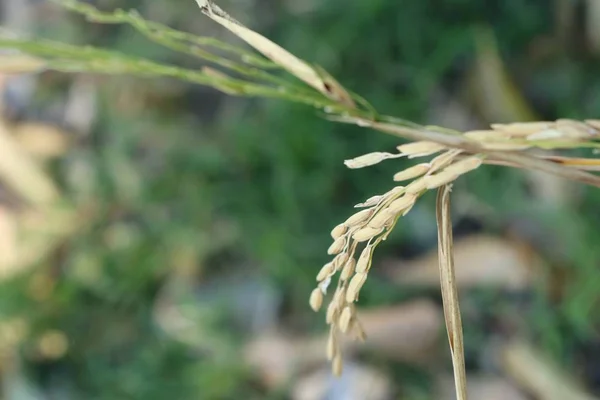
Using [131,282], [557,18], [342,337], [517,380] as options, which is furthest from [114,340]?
[557,18]

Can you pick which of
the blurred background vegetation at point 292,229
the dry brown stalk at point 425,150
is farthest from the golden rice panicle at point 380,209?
the blurred background vegetation at point 292,229

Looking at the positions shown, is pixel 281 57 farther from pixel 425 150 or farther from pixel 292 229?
pixel 292 229

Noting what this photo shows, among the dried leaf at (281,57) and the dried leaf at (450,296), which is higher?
the dried leaf at (281,57)

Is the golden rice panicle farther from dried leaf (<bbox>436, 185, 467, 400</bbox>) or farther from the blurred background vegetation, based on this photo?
the blurred background vegetation

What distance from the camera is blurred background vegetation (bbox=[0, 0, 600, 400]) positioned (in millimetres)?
503

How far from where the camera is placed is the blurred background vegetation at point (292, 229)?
50 cm

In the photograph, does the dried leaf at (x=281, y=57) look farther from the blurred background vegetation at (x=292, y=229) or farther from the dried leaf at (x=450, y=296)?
the blurred background vegetation at (x=292, y=229)

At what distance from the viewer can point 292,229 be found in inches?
21.0

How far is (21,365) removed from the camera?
0.58 metres

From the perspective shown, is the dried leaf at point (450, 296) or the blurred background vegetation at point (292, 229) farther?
the blurred background vegetation at point (292, 229)

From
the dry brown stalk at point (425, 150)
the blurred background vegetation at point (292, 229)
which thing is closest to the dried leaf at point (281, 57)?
the dry brown stalk at point (425, 150)

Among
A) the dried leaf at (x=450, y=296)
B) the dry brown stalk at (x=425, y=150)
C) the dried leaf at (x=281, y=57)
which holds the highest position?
the dried leaf at (x=281, y=57)

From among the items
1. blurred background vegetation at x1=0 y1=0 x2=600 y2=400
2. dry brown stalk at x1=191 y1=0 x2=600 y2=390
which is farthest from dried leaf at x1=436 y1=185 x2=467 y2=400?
blurred background vegetation at x1=0 y1=0 x2=600 y2=400

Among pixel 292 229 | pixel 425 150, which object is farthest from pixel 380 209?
pixel 292 229
